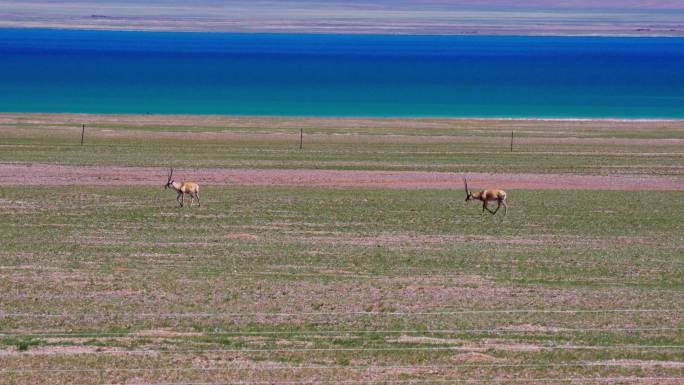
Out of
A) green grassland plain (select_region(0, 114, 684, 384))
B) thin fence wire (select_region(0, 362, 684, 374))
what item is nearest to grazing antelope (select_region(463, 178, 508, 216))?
green grassland plain (select_region(0, 114, 684, 384))

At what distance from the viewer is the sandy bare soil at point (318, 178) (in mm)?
41219

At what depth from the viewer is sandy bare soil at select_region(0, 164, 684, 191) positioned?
135ft

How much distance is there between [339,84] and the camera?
120 m

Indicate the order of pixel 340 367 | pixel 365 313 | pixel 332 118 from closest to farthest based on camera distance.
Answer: pixel 340 367 → pixel 365 313 → pixel 332 118

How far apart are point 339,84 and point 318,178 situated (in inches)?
3064

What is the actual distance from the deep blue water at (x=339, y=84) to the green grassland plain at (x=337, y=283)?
43865 mm

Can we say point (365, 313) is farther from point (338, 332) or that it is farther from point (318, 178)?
point (318, 178)

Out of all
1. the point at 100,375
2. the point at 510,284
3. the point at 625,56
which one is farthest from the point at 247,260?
the point at 625,56

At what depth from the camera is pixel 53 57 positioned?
169m

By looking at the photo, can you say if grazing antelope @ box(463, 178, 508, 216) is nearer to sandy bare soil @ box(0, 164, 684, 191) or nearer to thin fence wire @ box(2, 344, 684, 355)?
sandy bare soil @ box(0, 164, 684, 191)

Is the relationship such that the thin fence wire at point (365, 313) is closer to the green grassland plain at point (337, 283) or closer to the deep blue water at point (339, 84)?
the green grassland plain at point (337, 283)

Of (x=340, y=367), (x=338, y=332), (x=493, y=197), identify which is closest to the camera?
(x=340, y=367)

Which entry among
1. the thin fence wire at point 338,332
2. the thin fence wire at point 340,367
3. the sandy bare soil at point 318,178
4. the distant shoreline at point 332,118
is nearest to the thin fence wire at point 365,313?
the thin fence wire at point 338,332

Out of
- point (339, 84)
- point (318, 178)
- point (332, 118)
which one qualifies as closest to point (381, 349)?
point (318, 178)
